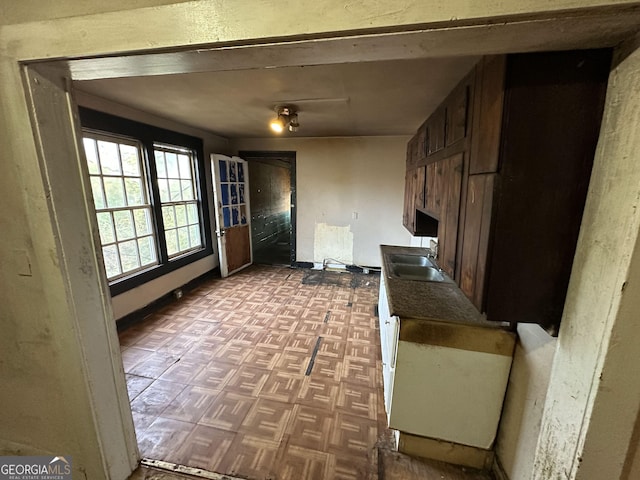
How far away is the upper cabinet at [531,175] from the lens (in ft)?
2.47

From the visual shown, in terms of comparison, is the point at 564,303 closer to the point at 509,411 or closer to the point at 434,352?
the point at 434,352

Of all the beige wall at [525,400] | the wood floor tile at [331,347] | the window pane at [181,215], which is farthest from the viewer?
the window pane at [181,215]

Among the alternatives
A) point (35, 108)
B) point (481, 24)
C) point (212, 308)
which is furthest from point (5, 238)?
point (212, 308)

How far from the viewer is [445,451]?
1.46m

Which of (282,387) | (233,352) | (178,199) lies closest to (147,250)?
(178,199)

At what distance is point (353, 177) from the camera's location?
4.19 meters

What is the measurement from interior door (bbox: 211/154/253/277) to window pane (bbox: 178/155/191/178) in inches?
13.1

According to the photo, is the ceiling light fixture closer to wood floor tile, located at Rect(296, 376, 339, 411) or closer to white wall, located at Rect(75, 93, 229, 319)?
white wall, located at Rect(75, 93, 229, 319)

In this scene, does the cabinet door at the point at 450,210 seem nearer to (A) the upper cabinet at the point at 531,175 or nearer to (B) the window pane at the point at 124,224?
(A) the upper cabinet at the point at 531,175

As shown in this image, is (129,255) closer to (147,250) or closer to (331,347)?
(147,250)

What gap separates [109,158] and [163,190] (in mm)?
699

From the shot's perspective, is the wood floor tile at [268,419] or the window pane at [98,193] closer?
the wood floor tile at [268,419]

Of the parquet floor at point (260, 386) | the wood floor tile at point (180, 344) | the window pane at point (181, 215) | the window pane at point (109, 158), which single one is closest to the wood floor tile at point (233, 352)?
the parquet floor at point (260, 386)

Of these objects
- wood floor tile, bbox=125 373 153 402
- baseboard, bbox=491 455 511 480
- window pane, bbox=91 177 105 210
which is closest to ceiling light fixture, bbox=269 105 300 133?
window pane, bbox=91 177 105 210
